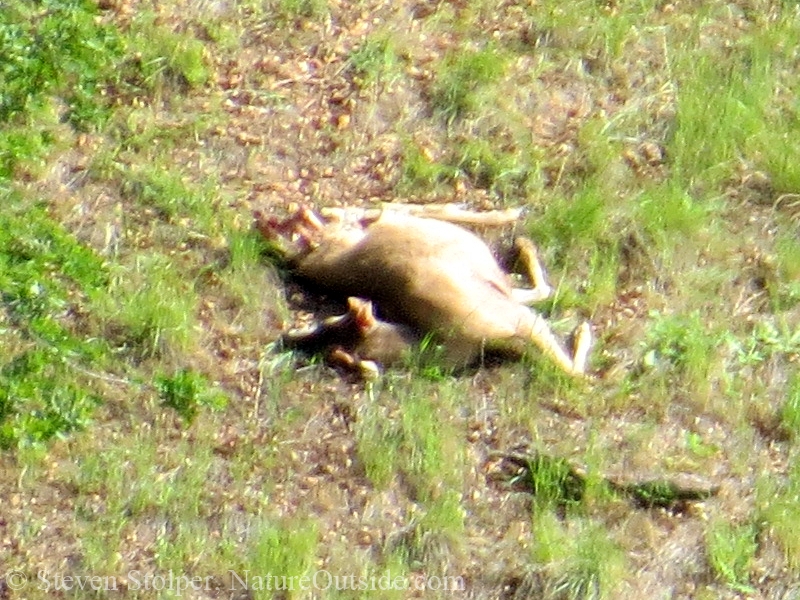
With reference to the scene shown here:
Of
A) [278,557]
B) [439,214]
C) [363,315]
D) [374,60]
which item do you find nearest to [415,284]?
[363,315]

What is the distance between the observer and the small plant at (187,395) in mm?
5367

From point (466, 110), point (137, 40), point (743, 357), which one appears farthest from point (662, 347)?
point (137, 40)

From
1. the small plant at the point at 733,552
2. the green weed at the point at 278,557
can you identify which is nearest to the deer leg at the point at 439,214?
the green weed at the point at 278,557

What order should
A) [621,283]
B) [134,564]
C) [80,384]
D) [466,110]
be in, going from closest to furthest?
[134,564]
[80,384]
[621,283]
[466,110]

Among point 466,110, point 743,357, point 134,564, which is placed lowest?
point 134,564

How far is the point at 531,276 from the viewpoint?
18.8 ft

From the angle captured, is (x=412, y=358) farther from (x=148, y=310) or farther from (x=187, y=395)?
(x=148, y=310)

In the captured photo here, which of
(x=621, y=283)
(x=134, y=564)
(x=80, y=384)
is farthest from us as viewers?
(x=621, y=283)

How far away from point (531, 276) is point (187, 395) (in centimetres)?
147

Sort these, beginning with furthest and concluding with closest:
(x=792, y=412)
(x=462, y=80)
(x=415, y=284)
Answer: (x=462, y=80)
(x=415, y=284)
(x=792, y=412)

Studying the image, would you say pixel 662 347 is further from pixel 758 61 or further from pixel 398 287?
pixel 758 61

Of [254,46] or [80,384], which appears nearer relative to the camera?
[80,384]

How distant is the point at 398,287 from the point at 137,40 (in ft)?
6.09

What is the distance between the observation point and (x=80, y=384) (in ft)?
17.6
